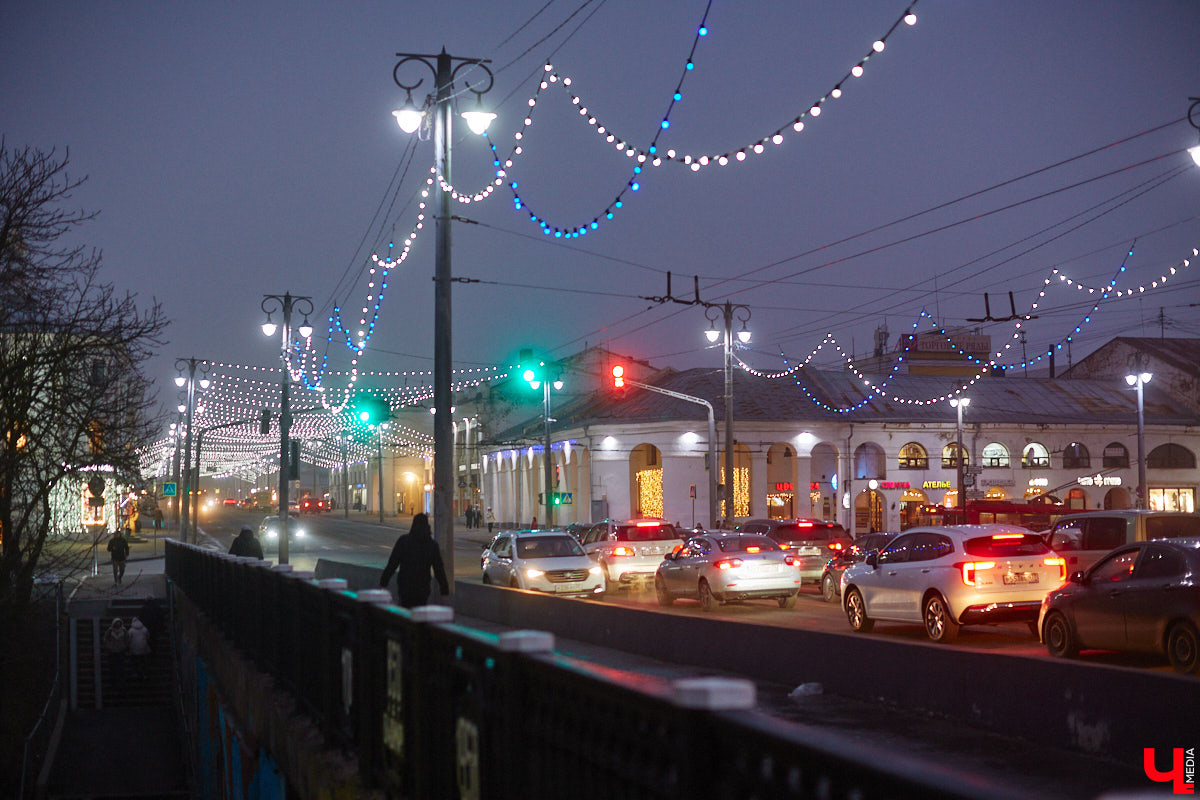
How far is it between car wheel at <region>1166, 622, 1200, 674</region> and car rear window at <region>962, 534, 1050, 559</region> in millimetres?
4250

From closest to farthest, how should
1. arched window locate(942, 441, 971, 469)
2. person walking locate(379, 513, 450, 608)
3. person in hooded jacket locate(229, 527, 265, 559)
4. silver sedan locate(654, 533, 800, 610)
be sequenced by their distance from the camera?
person walking locate(379, 513, 450, 608) → person in hooded jacket locate(229, 527, 265, 559) → silver sedan locate(654, 533, 800, 610) → arched window locate(942, 441, 971, 469)

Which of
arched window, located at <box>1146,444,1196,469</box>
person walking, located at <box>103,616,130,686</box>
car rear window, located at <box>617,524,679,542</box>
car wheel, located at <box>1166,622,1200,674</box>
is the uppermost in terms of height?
arched window, located at <box>1146,444,1196,469</box>

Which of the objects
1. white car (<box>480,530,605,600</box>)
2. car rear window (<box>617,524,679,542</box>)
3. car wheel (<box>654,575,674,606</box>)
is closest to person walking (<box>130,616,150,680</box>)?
white car (<box>480,530,605,600</box>)

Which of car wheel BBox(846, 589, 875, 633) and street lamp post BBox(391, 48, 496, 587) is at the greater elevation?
street lamp post BBox(391, 48, 496, 587)

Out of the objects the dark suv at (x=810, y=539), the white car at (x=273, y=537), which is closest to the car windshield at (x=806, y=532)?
the dark suv at (x=810, y=539)

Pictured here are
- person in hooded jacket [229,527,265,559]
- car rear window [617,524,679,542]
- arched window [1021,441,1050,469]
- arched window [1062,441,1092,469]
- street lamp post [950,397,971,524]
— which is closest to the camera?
person in hooded jacket [229,527,265,559]

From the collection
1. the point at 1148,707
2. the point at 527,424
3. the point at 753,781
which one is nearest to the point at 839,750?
the point at 753,781

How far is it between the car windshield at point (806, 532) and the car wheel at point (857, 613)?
30.7 ft

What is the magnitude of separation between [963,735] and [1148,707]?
224cm

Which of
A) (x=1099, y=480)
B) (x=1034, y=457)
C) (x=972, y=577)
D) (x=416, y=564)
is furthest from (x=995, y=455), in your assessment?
(x=416, y=564)

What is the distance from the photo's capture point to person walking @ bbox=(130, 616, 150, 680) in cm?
3275

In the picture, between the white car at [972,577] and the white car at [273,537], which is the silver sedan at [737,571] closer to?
the white car at [972,577]

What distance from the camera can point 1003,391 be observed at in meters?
68.1

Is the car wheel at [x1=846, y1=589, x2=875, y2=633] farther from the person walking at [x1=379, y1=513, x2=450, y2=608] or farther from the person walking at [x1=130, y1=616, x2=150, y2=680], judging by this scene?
the person walking at [x1=130, y1=616, x2=150, y2=680]
